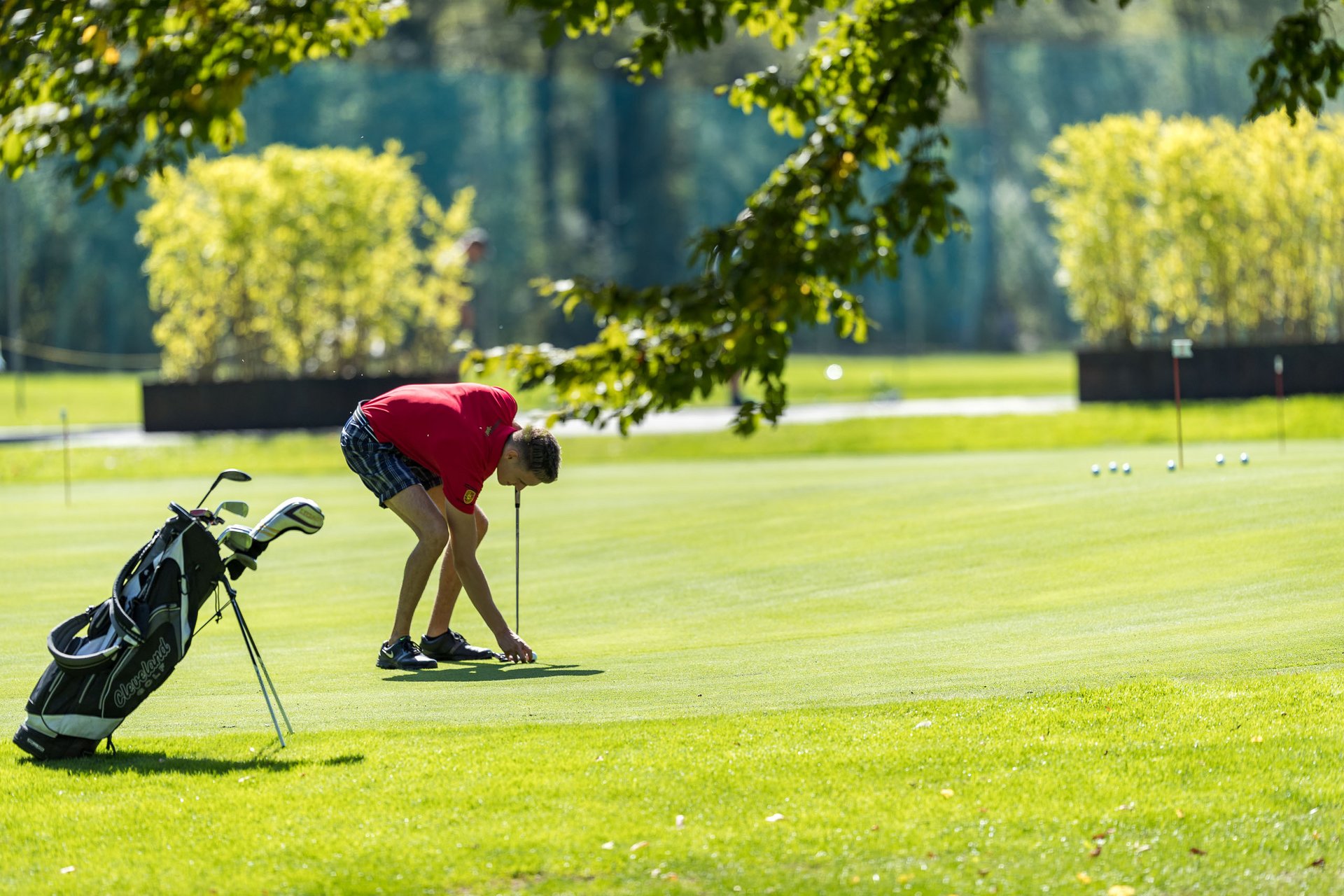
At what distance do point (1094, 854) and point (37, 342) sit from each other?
69494mm

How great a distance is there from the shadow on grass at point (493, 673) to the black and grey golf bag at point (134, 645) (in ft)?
6.07

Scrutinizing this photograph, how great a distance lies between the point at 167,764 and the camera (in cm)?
757

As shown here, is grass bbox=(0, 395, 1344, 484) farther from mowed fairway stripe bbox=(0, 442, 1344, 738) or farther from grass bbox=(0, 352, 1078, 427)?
mowed fairway stripe bbox=(0, 442, 1344, 738)

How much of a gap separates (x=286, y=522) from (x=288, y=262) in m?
36.1

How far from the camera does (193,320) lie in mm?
43094

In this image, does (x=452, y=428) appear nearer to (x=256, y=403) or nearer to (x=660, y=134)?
(x=256, y=403)

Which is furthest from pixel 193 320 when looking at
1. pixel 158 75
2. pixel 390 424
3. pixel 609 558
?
pixel 158 75

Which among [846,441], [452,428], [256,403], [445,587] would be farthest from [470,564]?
[256,403]

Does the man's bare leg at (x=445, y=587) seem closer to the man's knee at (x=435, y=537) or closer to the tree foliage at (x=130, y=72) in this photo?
the man's knee at (x=435, y=537)

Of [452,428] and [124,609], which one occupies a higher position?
[452,428]

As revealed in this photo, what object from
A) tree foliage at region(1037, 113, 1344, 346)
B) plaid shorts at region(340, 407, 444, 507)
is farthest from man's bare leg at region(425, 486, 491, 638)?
tree foliage at region(1037, 113, 1344, 346)

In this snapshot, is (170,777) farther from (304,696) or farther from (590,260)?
(590,260)

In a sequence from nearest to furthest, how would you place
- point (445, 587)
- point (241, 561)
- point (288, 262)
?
1. point (241, 561)
2. point (445, 587)
3. point (288, 262)

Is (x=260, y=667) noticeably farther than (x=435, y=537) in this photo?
No
